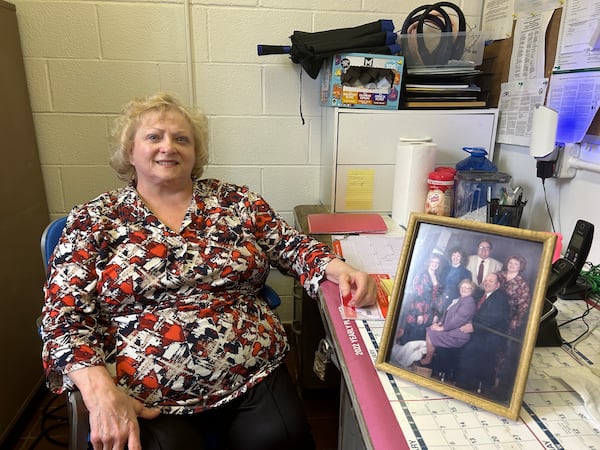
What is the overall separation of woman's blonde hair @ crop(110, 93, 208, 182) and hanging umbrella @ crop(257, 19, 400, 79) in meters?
0.52

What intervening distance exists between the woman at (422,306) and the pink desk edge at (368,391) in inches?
3.5

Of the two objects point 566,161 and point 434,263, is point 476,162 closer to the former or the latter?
point 566,161

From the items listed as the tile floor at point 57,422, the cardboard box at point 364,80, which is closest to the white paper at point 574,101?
the cardboard box at point 364,80

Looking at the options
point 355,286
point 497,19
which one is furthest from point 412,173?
point 497,19

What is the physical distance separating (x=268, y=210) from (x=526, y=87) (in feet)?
3.34

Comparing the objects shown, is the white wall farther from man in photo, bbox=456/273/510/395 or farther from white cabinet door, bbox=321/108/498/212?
man in photo, bbox=456/273/510/395

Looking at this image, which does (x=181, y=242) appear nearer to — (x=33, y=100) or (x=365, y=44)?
(x=365, y=44)

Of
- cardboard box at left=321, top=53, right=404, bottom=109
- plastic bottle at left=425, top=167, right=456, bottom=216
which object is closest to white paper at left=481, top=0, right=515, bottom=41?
cardboard box at left=321, top=53, right=404, bottom=109

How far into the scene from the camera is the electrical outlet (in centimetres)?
133

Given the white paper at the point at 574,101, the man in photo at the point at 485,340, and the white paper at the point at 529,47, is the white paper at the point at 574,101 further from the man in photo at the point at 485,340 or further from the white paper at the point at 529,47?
the man in photo at the point at 485,340

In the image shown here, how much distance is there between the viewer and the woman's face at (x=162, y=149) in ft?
4.23

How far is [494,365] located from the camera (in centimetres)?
74

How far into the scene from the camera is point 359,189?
1.80 metres

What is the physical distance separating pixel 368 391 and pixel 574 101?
1.09 m
